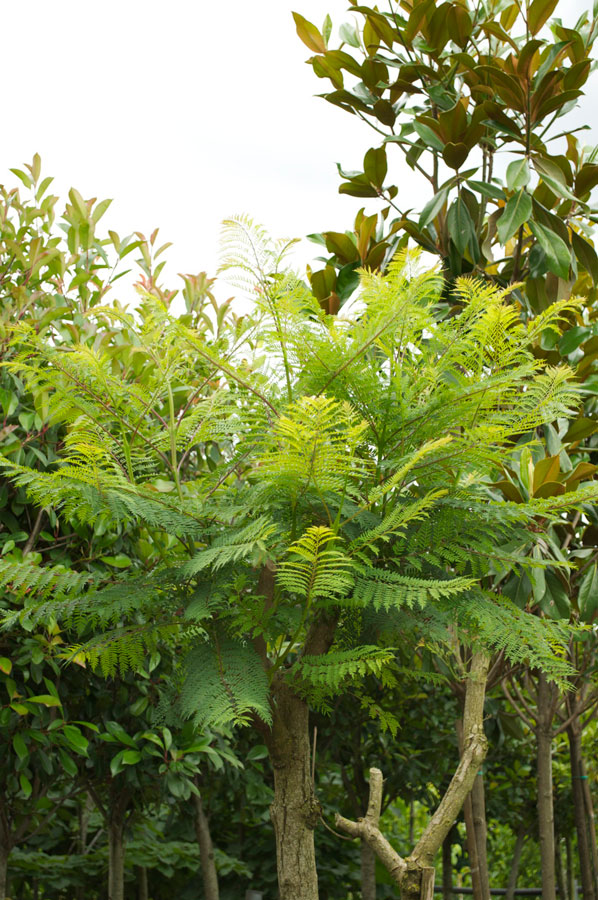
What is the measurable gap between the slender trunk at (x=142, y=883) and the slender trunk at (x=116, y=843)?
110 centimetres

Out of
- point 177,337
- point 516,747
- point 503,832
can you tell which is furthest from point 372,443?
point 503,832

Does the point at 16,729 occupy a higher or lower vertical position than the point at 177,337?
lower

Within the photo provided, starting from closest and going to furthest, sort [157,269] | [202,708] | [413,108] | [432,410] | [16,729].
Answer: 1. [202,708]
2. [432,410]
3. [16,729]
4. [413,108]
5. [157,269]

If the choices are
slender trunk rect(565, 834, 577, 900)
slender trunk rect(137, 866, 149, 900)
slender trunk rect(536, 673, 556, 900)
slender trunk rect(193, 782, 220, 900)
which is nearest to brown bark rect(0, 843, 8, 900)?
slender trunk rect(193, 782, 220, 900)

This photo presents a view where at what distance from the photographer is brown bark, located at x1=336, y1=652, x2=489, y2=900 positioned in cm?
159

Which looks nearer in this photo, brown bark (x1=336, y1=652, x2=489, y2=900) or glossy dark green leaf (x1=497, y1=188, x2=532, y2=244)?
brown bark (x1=336, y1=652, x2=489, y2=900)

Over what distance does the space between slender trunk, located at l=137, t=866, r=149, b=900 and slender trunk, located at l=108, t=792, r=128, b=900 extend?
1.10 metres

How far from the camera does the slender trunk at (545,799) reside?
143 inches

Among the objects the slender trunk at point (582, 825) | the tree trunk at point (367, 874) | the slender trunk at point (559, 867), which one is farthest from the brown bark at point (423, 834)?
the slender trunk at point (559, 867)

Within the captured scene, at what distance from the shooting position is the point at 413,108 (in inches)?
126

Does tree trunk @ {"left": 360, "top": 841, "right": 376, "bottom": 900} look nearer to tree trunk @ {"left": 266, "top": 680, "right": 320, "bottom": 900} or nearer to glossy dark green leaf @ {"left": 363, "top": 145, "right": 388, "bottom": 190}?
tree trunk @ {"left": 266, "top": 680, "right": 320, "bottom": 900}

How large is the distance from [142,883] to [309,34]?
4.52 meters

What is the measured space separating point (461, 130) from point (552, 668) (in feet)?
7.01

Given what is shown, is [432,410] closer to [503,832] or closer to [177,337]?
[177,337]
